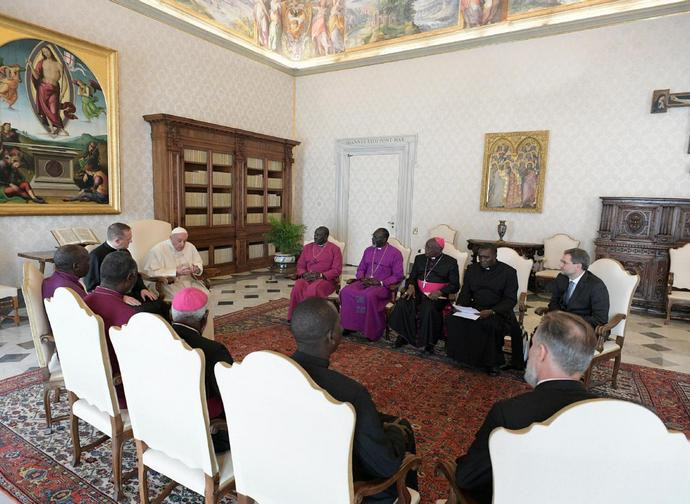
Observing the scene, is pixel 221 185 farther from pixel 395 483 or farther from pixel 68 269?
pixel 395 483

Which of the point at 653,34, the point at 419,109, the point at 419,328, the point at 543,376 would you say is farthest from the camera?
the point at 419,109

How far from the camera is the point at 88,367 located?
2.17 meters

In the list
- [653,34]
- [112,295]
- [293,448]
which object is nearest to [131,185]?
[112,295]

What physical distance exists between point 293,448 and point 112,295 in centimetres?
175

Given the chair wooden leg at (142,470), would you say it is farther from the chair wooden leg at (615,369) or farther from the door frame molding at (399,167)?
the door frame molding at (399,167)

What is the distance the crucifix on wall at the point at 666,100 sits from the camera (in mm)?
6512

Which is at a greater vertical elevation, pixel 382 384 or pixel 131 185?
pixel 131 185

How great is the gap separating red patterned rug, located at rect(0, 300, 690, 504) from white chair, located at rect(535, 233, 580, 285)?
127 inches

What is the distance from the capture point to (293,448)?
1452 millimetres

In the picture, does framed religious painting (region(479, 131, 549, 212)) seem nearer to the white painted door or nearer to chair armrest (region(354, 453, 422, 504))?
the white painted door

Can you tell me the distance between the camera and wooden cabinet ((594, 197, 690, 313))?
639cm

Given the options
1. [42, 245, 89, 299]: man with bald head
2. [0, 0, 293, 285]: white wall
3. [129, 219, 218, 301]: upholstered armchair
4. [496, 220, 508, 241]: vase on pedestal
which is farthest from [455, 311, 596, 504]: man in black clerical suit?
[0, 0, 293, 285]: white wall

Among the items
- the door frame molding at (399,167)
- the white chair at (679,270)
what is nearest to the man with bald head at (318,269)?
the door frame molding at (399,167)

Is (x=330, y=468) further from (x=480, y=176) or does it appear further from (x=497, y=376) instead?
(x=480, y=176)
